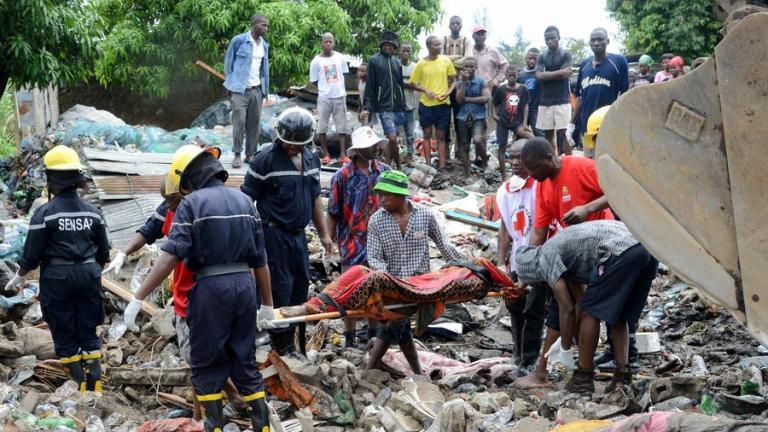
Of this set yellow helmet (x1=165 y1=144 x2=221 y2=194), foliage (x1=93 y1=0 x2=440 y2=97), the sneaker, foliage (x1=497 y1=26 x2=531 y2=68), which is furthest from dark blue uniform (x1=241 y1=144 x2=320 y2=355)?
foliage (x1=497 y1=26 x2=531 y2=68)

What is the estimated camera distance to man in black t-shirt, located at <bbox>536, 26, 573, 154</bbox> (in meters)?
13.4

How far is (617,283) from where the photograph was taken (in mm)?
6297

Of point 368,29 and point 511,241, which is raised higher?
point 368,29

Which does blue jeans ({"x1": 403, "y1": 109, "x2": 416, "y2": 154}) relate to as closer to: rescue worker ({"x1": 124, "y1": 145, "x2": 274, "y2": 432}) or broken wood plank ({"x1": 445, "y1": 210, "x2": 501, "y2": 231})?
broken wood plank ({"x1": 445, "y1": 210, "x2": 501, "y2": 231})

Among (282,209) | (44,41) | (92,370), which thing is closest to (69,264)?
(92,370)

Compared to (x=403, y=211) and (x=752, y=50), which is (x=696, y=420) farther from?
(x=403, y=211)

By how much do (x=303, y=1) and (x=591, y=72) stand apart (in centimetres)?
1224

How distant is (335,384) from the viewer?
22.2ft

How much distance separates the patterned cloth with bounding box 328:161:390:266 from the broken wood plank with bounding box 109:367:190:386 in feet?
6.00

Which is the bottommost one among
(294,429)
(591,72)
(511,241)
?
(294,429)

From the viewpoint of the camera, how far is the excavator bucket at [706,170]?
2.61 meters

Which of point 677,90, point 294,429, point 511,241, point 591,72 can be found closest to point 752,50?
point 677,90

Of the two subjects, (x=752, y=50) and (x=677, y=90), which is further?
(x=677, y=90)

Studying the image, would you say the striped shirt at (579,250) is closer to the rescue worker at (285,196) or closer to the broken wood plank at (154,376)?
the rescue worker at (285,196)
